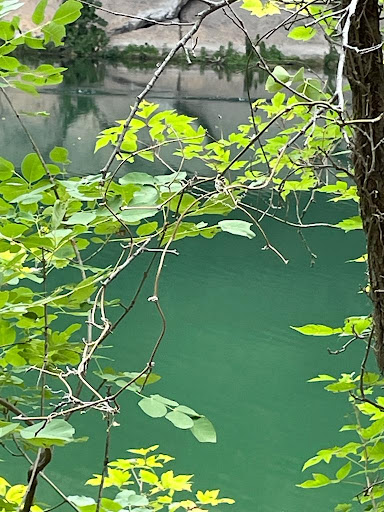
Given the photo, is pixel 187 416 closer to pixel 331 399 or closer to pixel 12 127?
pixel 331 399

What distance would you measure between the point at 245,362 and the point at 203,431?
126 inches

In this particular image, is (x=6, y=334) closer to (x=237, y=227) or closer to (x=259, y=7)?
(x=237, y=227)

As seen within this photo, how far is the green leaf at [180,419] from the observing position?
611 millimetres

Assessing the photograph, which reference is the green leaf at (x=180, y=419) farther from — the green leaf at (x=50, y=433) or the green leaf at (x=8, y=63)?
the green leaf at (x=8, y=63)

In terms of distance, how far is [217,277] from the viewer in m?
4.98

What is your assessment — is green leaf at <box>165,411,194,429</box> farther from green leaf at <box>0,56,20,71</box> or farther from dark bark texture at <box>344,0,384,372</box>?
green leaf at <box>0,56,20,71</box>

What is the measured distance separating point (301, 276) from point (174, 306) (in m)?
1.07

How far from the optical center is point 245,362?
3.79 m

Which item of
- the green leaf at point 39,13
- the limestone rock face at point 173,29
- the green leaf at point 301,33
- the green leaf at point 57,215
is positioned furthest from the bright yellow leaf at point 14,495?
the limestone rock face at point 173,29

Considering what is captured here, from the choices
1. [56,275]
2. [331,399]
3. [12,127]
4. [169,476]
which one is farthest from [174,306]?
[12,127]

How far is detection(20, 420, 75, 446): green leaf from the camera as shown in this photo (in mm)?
478

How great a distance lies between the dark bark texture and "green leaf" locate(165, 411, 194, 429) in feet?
0.82

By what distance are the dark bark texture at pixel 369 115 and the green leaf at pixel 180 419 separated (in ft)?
0.82

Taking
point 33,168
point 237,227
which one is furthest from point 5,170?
point 237,227
